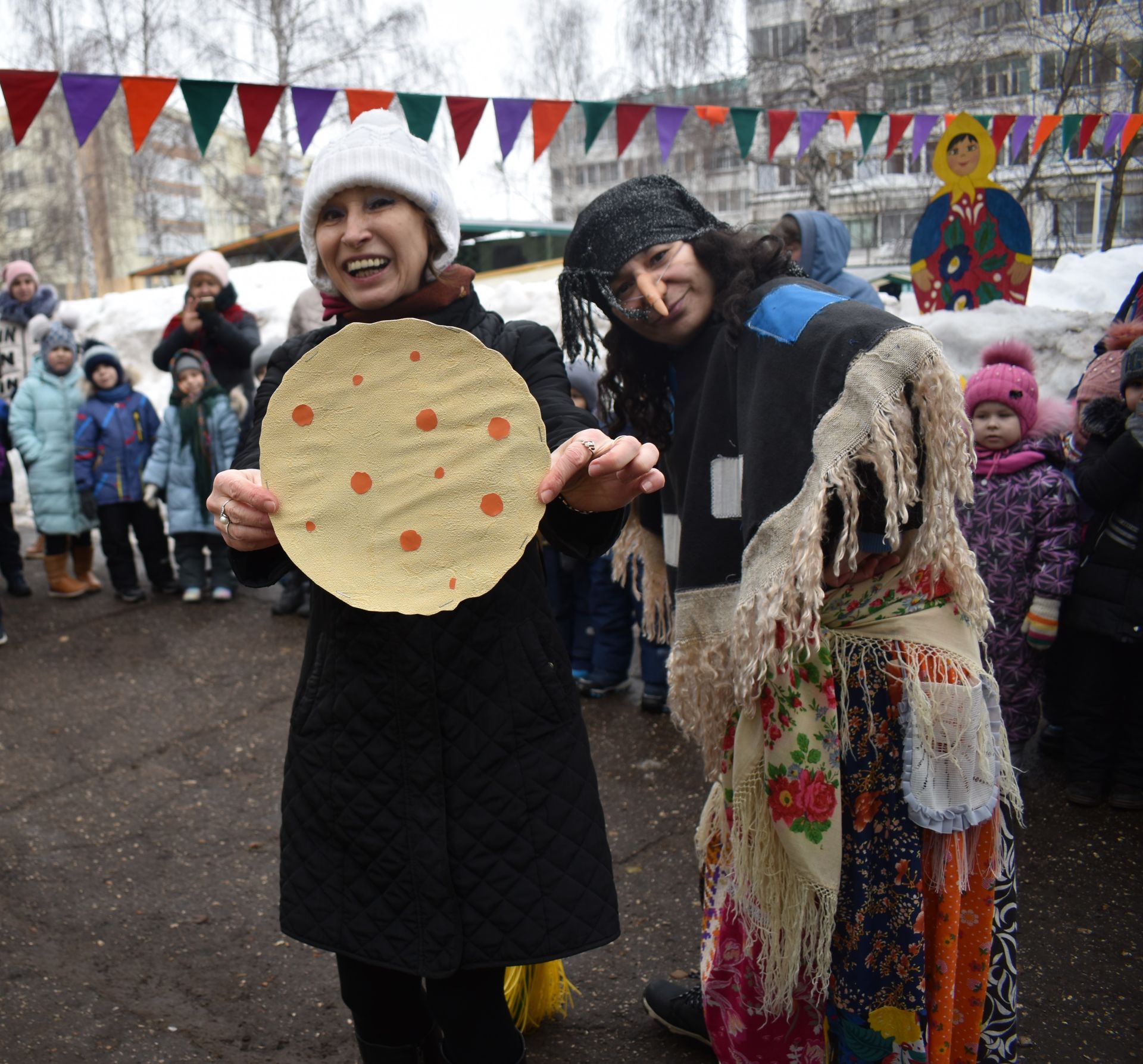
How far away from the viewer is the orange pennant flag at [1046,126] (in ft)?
20.6

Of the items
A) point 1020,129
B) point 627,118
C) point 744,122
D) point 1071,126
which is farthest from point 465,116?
point 1071,126

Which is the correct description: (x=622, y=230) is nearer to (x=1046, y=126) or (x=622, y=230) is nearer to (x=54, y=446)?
(x=54, y=446)

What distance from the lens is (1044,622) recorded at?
3.38m

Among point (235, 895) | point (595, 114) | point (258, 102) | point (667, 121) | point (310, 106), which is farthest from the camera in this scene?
point (667, 121)

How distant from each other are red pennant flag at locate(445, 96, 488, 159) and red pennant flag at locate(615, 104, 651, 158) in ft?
2.57

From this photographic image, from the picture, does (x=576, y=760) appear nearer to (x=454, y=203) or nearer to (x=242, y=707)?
(x=454, y=203)

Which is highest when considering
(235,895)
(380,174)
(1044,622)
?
Result: (380,174)

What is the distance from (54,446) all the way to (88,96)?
98.4 inches

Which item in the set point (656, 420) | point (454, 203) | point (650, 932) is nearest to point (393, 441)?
point (454, 203)

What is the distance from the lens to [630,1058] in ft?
7.60

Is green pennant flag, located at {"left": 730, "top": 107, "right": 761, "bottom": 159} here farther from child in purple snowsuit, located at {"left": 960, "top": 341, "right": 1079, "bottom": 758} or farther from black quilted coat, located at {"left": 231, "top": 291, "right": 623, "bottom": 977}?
black quilted coat, located at {"left": 231, "top": 291, "right": 623, "bottom": 977}

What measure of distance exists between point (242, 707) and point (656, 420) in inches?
131

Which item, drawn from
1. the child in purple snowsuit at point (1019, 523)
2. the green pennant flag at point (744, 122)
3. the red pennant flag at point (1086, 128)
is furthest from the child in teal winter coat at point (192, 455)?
the red pennant flag at point (1086, 128)

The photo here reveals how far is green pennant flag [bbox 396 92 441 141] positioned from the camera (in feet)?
17.3
